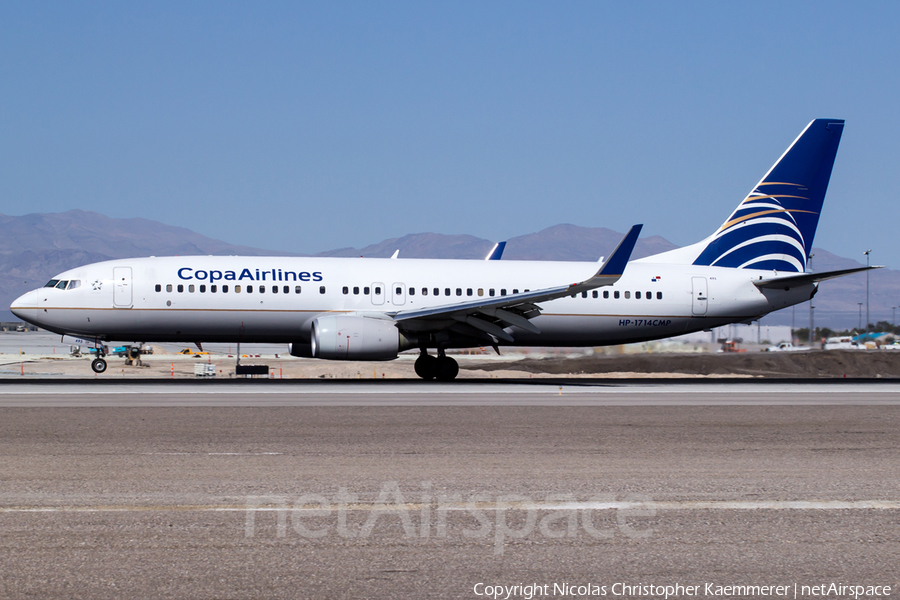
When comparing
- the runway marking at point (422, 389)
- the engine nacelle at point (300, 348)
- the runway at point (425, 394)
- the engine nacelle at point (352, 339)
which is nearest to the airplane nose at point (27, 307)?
the runway at point (425, 394)

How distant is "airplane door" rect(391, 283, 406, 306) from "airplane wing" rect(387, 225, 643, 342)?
320 mm

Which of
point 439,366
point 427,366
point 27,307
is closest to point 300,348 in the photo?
point 427,366

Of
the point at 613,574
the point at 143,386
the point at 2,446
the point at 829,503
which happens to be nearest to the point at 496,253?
the point at 143,386

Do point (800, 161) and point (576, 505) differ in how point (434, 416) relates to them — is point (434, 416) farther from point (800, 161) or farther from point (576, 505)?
point (800, 161)

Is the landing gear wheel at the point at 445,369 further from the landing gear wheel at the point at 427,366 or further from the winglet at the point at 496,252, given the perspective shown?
the winglet at the point at 496,252

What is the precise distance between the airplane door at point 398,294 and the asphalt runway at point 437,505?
37.8 feet

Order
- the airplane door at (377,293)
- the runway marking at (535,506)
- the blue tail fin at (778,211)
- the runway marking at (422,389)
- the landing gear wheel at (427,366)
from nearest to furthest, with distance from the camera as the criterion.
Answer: the runway marking at (535,506), the runway marking at (422,389), the airplane door at (377,293), the landing gear wheel at (427,366), the blue tail fin at (778,211)

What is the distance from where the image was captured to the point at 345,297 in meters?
26.7

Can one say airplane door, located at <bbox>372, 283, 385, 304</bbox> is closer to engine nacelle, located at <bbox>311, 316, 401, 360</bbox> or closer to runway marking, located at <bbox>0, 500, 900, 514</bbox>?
engine nacelle, located at <bbox>311, 316, 401, 360</bbox>

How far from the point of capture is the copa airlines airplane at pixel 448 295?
84.3 ft

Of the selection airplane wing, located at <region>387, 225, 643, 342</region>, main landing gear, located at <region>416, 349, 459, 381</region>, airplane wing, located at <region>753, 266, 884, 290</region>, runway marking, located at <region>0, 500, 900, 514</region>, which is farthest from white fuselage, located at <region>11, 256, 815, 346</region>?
runway marking, located at <region>0, 500, 900, 514</region>

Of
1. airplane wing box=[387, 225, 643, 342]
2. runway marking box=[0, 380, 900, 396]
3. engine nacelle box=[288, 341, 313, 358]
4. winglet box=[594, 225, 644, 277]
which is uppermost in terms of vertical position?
winglet box=[594, 225, 644, 277]

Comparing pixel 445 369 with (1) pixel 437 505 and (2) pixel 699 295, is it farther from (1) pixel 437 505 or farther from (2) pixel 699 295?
(1) pixel 437 505

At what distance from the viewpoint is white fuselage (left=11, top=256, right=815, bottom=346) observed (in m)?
25.8
